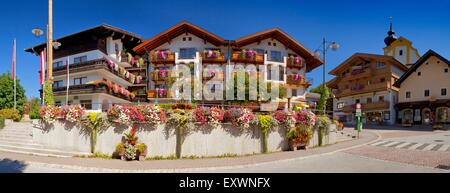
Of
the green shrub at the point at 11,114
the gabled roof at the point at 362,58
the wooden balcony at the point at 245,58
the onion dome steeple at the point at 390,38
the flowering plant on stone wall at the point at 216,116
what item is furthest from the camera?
the onion dome steeple at the point at 390,38

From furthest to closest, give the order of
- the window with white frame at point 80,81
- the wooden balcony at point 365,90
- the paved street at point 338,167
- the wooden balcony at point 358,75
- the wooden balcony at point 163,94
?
1. the wooden balcony at point 358,75
2. the wooden balcony at point 365,90
3. the window with white frame at point 80,81
4. the wooden balcony at point 163,94
5. the paved street at point 338,167

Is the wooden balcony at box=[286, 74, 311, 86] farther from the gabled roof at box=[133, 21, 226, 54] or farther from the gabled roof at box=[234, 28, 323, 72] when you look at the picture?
the gabled roof at box=[133, 21, 226, 54]

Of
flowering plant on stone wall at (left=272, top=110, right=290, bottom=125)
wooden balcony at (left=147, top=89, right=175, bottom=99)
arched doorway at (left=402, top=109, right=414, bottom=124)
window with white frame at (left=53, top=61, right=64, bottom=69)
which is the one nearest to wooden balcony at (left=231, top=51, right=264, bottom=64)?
wooden balcony at (left=147, top=89, right=175, bottom=99)

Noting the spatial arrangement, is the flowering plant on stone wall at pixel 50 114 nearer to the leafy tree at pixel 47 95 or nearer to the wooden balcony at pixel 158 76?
the leafy tree at pixel 47 95

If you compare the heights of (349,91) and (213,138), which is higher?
(349,91)

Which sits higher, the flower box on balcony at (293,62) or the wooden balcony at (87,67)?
the flower box on balcony at (293,62)

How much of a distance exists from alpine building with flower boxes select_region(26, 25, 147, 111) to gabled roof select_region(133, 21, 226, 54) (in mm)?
4277

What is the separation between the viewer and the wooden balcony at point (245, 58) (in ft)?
119

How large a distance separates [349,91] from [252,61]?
26479 millimetres

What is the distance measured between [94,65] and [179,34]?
10.8 metres

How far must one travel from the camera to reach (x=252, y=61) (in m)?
36.7

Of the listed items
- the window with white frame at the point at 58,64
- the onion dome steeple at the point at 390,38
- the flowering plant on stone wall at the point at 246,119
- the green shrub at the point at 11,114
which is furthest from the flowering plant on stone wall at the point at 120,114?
the onion dome steeple at the point at 390,38
